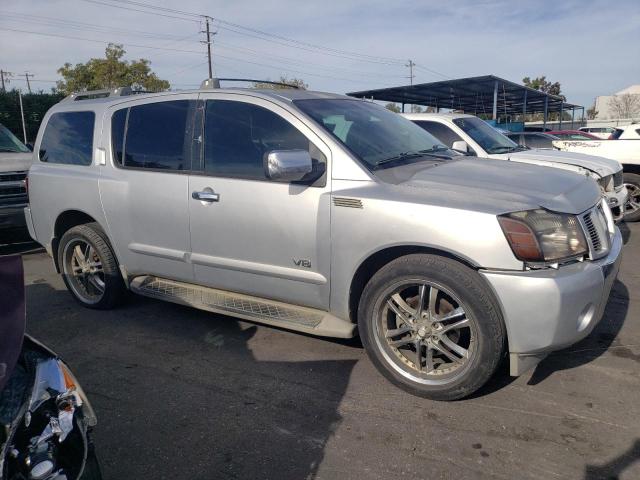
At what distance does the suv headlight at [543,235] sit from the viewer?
2824 millimetres

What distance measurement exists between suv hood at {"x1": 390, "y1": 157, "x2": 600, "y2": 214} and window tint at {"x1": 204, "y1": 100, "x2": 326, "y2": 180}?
0.77 metres

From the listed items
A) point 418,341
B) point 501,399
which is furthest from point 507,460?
point 418,341

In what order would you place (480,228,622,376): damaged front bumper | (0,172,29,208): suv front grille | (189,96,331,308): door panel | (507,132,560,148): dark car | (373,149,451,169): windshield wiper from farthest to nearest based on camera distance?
(507,132,560,148): dark car → (0,172,29,208): suv front grille → (373,149,451,169): windshield wiper → (189,96,331,308): door panel → (480,228,622,376): damaged front bumper

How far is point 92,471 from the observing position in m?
1.96

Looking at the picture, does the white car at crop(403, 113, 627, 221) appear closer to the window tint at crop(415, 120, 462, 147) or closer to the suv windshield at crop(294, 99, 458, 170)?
the window tint at crop(415, 120, 462, 147)

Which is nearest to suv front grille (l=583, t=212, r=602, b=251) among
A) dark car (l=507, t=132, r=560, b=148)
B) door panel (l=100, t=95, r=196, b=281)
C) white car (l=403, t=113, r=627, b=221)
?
door panel (l=100, t=95, r=196, b=281)

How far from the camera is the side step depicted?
11.6ft

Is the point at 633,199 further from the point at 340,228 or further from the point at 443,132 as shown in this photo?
the point at 340,228

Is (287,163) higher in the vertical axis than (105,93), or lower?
lower

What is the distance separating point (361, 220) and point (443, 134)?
4.78 m

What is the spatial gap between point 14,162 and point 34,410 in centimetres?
683

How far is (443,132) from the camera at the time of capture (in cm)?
759

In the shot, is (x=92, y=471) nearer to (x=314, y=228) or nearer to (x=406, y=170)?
(x=314, y=228)

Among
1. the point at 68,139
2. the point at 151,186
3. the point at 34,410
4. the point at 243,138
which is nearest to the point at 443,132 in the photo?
the point at 243,138
